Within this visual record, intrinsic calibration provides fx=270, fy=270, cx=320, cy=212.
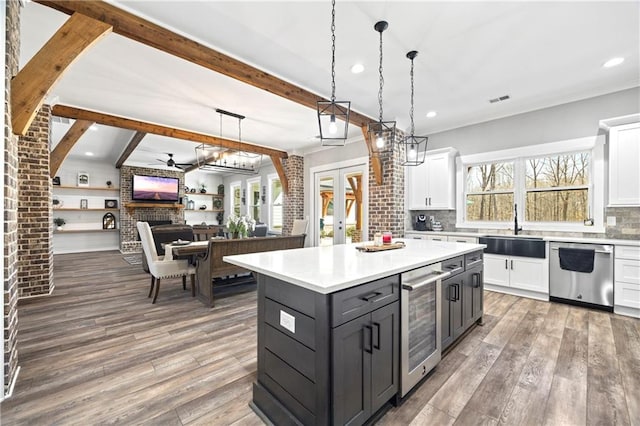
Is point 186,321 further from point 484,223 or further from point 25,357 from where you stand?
point 484,223

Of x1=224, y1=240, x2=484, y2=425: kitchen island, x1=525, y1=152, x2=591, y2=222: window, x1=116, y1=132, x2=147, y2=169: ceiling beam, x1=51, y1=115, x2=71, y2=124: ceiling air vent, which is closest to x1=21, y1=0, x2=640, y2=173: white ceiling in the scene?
x1=525, y1=152, x2=591, y2=222: window

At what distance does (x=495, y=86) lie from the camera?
3.46m

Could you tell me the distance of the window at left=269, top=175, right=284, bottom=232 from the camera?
26.9 feet

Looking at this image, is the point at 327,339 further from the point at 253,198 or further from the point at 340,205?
the point at 253,198

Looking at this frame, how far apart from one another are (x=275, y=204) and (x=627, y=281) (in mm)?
7175

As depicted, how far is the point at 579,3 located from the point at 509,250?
295cm

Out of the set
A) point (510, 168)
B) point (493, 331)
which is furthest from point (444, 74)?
point (493, 331)

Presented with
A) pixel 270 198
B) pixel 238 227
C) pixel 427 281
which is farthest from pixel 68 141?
pixel 427 281

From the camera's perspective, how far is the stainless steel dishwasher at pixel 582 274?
3.27 metres

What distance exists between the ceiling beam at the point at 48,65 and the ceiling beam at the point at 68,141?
3.09 meters

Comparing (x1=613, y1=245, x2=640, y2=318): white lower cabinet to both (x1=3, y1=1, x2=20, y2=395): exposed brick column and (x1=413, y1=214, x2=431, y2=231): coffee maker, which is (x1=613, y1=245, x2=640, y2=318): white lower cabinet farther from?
(x1=3, y1=1, x2=20, y2=395): exposed brick column

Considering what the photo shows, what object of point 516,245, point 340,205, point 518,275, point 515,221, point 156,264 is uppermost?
point 340,205

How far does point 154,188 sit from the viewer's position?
877 centimetres

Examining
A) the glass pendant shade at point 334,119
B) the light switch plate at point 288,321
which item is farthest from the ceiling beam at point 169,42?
the light switch plate at point 288,321
